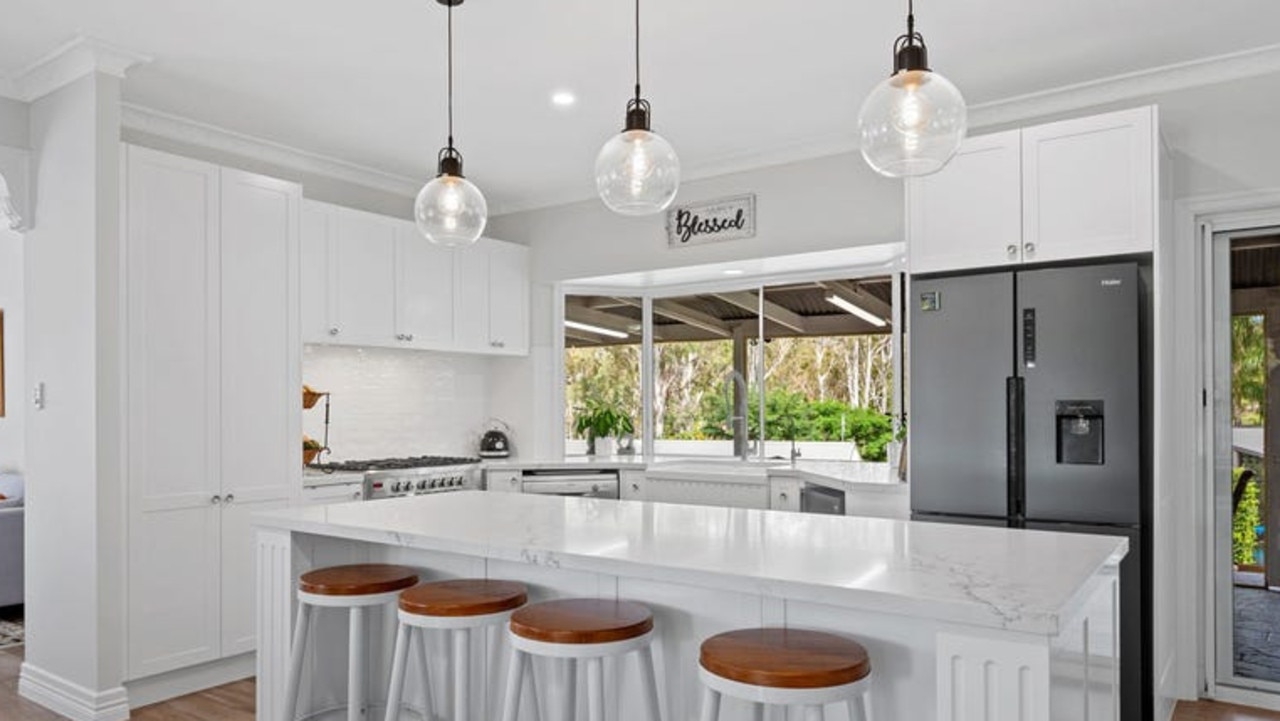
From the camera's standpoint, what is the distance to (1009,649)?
162cm

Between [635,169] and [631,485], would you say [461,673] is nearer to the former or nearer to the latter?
[635,169]

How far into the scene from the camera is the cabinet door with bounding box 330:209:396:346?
4.81 metres

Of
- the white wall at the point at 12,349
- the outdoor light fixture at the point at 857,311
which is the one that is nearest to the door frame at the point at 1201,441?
the outdoor light fixture at the point at 857,311

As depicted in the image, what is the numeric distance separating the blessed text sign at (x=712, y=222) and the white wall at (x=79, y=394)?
2869 mm

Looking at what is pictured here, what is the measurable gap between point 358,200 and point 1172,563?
4.56 meters

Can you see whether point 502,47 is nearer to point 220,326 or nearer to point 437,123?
point 437,123

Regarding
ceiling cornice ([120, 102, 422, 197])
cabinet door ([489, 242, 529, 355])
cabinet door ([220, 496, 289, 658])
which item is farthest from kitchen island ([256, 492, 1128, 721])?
cabinet door ([489, 242, 529, 355])

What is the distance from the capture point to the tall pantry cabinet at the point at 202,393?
12.2 ft

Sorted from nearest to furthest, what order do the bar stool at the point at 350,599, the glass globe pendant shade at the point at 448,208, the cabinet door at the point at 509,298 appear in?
the bar stool at the point at 350,599 → the glass globe pendant shade at the point at 448,208 → the cabinet door at the point at 509,298

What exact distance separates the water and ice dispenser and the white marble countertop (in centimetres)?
105

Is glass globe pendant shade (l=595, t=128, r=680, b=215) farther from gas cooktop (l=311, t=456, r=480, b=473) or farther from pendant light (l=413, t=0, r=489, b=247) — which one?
gas cooktop (l=311, t=456, r=480, b=473)

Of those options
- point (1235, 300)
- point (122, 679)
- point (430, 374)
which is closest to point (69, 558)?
point (122, 679)

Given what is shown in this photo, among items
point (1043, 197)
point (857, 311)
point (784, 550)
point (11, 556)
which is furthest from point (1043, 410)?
point (11, 556)

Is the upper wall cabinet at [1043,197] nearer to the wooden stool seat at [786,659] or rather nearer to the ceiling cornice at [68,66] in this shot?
the wooden stool seat at [786,659]
